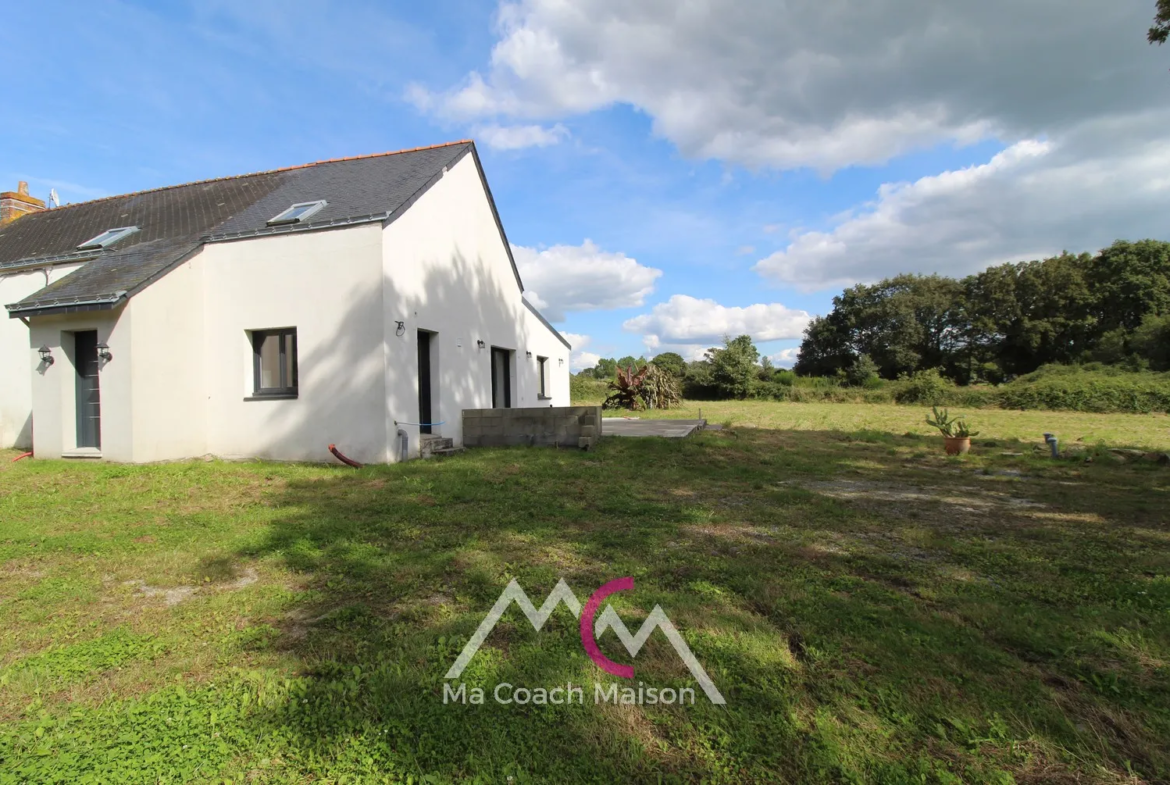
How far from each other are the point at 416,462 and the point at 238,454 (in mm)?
3570

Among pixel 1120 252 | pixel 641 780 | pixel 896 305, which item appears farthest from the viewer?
pixel 896 305

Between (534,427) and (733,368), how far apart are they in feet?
86.0

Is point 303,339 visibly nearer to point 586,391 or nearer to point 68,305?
point 68,305

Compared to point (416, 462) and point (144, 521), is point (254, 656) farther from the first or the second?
point (416, 462)

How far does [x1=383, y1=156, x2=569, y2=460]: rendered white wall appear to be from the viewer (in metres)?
9.86

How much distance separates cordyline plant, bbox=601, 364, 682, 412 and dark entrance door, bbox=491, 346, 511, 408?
1060 cm

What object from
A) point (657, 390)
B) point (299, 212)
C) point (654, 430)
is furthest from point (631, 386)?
point (299, 212)

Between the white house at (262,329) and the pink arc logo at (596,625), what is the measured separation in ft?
21.5

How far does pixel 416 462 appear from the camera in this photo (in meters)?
9.59

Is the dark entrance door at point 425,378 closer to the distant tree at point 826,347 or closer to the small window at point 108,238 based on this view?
the small window at point 108,238

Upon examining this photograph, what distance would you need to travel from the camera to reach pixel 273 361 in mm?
10461

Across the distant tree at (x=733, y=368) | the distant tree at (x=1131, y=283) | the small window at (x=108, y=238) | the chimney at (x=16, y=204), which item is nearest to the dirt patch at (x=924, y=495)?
the small window at (x=108, y=238)

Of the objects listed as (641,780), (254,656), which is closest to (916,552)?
(641,780)

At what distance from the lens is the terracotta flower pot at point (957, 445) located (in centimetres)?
1134
